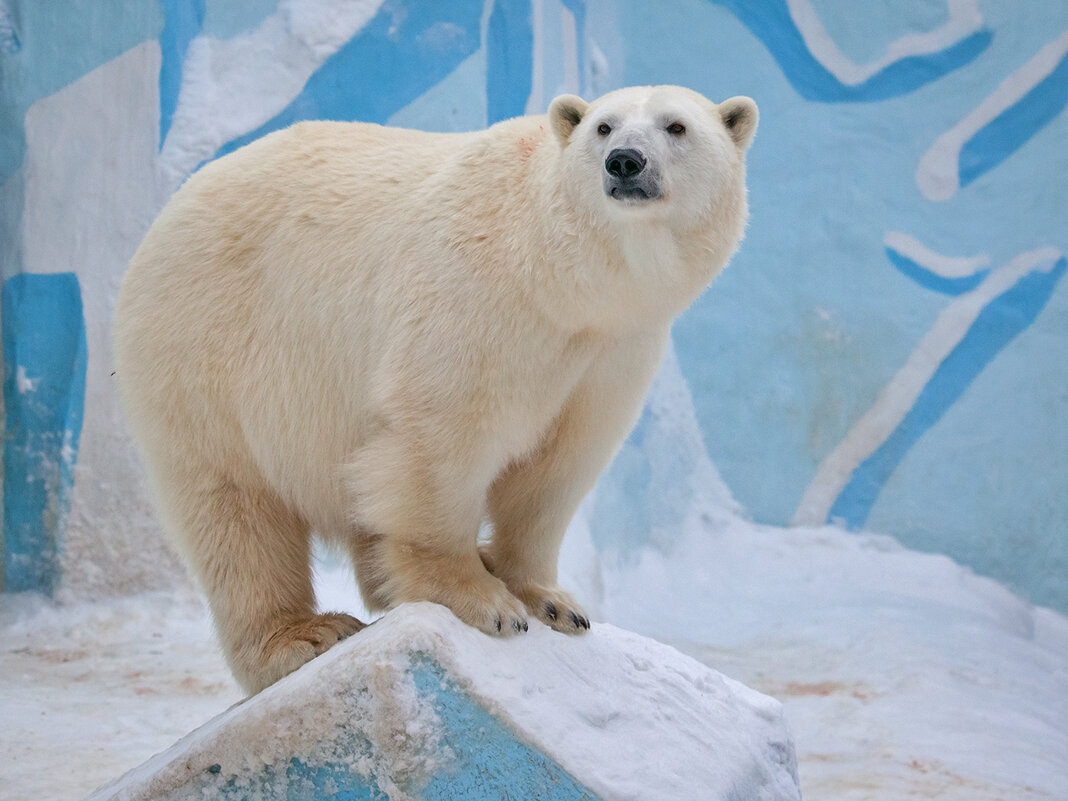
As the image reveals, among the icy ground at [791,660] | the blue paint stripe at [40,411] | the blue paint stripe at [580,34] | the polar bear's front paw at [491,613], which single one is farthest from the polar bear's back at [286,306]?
the blue paint stripe at [580,34]

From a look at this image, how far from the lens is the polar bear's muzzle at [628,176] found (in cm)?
229

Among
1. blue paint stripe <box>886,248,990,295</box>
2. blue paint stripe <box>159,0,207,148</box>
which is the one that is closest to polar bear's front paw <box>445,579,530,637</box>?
blue paint stripe <box>159,0,207,148</box>

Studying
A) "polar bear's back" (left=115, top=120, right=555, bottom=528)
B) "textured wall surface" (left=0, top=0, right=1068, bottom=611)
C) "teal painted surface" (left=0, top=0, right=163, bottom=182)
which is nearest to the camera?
"polar bear's back" (left=115, top=120, right=555, bottom=528)

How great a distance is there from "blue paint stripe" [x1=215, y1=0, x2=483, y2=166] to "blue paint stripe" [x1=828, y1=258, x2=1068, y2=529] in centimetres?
375

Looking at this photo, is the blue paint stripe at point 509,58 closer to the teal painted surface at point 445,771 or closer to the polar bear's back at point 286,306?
the polar bear's back at point 286,306

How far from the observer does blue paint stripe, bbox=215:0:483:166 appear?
18.4ft

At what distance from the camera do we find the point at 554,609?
2639 millimetres

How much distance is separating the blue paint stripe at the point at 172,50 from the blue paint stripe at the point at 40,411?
0.95 metres

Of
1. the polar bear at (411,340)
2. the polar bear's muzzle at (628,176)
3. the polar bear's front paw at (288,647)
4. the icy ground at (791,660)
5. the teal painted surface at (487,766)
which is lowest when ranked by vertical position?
the icy ground at (791,660)

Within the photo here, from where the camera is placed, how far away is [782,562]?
275 inches

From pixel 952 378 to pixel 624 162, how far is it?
5431 millimetres

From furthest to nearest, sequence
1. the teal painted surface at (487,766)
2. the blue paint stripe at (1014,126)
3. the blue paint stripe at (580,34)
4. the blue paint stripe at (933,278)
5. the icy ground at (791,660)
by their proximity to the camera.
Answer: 1. the blue paint stripe at (933,278)
2. the blue paint stripe at (1014,126)
3. the blue paint stripe at (580,34)
4. the icy ground at (791,660)
5. the teal painted surface at (487,766)

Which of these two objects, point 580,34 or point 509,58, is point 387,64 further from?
point 580,34

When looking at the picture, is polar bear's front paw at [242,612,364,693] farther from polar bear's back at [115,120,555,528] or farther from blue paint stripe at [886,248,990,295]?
blue paint stripe at [886,248,990,295]
